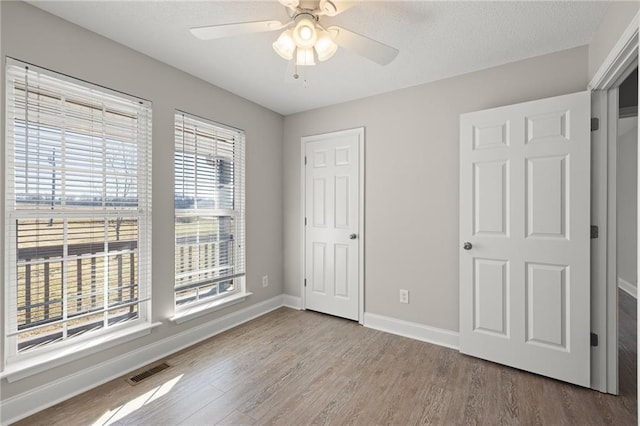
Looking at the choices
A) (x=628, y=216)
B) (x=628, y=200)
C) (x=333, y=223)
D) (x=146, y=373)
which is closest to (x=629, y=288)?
(x=628, y=216)

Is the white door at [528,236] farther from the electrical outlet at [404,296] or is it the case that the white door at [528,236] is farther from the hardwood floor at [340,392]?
the electrical outlet at [404,296]

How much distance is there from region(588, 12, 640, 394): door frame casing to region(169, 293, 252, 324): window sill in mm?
3001

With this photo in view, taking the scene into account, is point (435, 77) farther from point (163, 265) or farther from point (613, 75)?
point (163, 265)

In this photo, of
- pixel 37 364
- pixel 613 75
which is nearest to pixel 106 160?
pixel 37 364

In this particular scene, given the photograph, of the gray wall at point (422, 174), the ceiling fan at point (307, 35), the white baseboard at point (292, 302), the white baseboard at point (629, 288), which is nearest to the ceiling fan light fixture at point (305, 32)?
the ceiling fan at point (307, 35)

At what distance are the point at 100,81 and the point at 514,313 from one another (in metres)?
3.53

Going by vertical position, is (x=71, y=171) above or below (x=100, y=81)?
below

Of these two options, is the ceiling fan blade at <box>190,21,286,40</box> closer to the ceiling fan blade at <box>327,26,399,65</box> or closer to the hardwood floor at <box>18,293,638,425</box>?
the ceiling fan blade at <box>327,26,399,65</box>

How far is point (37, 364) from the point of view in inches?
71.4

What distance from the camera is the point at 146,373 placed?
2246mm

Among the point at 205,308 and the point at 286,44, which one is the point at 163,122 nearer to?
the point at 286,44

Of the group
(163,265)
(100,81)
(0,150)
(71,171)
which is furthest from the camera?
(163,265)

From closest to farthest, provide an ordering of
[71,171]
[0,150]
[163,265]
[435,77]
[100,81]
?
[0,150] → [71,171] → [100,81] → [163,265] → [435,77]

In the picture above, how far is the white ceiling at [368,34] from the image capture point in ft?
6.00
